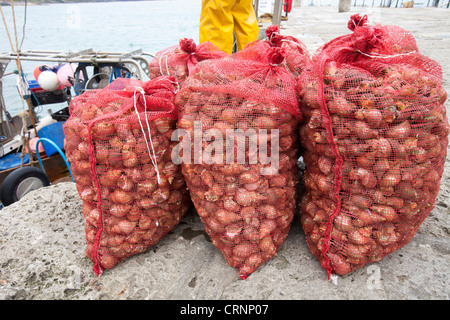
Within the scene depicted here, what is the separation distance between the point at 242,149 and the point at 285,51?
1.98 ft

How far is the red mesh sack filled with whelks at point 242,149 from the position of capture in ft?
4.59

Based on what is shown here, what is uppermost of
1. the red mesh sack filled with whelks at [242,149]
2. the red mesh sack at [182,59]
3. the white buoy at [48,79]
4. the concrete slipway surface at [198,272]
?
the red mesh sack at [182,59]

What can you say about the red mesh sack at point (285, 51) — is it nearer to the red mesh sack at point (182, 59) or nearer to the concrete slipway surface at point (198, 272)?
the red mesh sack at point (182, 59)

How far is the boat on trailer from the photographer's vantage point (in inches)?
129

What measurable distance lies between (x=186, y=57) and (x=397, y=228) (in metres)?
1.54

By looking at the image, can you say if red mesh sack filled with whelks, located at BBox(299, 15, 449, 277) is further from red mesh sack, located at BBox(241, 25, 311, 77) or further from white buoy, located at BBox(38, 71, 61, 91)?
white buoy, located at BBox(38, 71, 61, 91)

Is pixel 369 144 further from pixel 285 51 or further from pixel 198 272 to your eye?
pixel 198 272

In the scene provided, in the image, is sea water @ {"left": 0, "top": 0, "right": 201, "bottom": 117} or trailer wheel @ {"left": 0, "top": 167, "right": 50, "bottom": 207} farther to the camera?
sea water @ {"left": 0, "top": 0, "right": 201, "bottom": 117}

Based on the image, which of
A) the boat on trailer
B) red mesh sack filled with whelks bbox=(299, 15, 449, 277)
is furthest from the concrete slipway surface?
the boat on trailer

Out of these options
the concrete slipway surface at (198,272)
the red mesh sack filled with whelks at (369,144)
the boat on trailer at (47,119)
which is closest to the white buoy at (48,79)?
the boat on trailer at (47,119)

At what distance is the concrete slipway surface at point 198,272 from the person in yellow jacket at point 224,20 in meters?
1.97

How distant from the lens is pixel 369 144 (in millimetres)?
1288

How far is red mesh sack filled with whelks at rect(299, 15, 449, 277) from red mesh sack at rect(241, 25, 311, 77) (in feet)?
0.77
